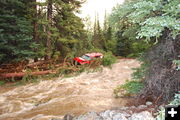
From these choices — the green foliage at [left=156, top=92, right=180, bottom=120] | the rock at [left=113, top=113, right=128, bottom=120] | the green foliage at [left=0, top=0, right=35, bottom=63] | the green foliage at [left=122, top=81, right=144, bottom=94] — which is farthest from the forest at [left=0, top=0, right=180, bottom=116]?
the rock at [left=113, top=113, right=128, bottom=120]

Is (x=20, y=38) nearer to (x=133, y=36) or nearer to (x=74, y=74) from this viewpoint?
A: (x=74, y=74)

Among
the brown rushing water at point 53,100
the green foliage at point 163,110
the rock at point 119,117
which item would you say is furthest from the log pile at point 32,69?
the green foliage at point 163,110

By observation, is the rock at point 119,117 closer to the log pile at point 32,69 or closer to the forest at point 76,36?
the forest at point 76,36

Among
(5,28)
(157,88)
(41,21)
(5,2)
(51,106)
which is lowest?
(51,106)

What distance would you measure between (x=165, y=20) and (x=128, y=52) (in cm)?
1526

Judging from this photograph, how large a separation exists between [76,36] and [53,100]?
6.82 m

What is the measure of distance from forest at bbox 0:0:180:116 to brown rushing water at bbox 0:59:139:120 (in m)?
1.54

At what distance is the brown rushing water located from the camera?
14.0ft

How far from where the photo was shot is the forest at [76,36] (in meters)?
2.85

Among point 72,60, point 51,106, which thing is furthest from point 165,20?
point 72,60

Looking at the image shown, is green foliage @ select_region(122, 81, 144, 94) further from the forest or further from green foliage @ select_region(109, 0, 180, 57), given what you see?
green foliage @ select_region(109, 0, 180, 57)

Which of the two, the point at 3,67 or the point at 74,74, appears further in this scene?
the point at 74,74

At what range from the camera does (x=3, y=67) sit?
8242mm

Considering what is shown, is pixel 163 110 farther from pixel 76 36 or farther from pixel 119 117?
pixel 76 36
